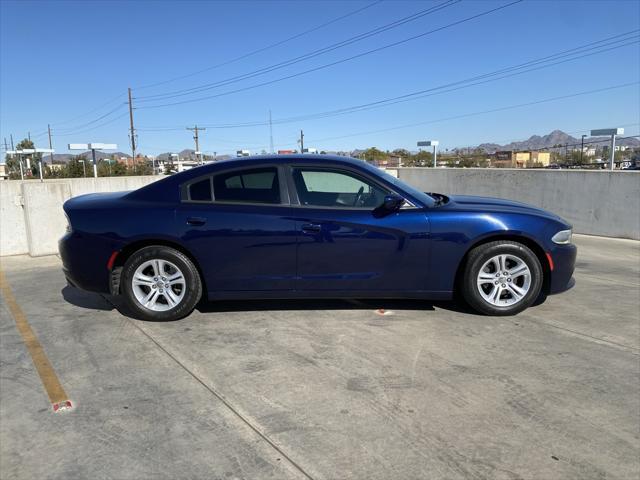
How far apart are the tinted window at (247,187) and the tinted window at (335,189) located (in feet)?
0.76

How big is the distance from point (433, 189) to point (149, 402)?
11.3 m

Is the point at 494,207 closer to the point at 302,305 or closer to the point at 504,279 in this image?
the point at 504,279

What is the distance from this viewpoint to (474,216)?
14.1ft

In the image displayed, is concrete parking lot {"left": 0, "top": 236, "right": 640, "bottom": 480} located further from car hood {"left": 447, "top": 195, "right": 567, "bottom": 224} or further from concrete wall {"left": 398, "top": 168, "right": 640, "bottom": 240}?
Result: concrete wall {"left": 398, "top": 168, "right": 640, "bottom": 240}

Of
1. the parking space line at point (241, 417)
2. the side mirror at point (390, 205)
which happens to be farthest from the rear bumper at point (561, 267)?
the parking space line at point (241, 417)

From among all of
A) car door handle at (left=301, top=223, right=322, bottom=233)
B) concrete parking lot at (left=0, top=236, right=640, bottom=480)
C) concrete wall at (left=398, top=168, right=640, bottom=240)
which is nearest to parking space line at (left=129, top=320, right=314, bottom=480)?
concrete parking lot at (left=0, top=236, right=640, bottom=480)

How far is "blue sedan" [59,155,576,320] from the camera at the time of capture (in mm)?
4242

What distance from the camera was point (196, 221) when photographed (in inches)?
168

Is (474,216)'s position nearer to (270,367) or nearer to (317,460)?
(270,367)

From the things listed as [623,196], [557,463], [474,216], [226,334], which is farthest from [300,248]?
[623,196]

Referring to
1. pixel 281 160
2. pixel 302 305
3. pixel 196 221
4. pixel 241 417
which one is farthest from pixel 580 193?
pixel 241 417

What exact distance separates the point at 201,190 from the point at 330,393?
2.29m

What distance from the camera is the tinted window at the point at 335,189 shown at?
436 centimetres

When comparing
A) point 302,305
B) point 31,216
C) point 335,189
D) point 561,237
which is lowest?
point 302,305
